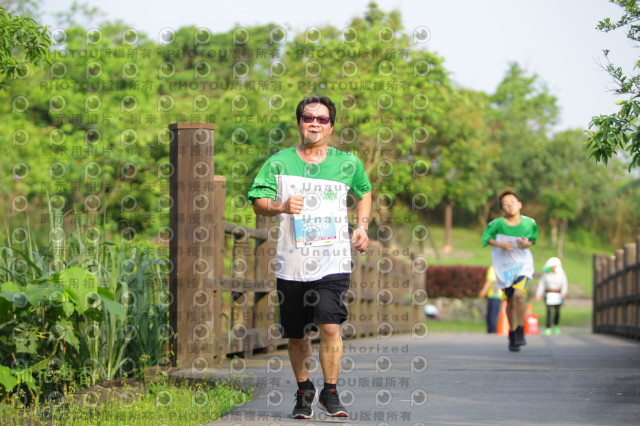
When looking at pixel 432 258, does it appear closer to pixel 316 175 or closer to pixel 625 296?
pixel 625 296

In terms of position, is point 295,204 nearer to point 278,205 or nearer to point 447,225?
point 278,205

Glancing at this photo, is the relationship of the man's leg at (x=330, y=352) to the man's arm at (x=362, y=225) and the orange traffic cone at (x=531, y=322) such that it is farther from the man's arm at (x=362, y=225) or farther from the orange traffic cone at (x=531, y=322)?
the orange traffic cone at (x=531, y=322)

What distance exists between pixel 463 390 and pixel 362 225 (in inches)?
60.6

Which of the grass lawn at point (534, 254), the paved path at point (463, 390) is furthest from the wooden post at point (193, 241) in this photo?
the grass lawn at point (534, 254)

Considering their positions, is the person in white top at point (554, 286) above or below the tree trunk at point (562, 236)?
below

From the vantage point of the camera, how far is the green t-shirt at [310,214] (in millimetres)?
4660

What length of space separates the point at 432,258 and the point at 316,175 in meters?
45.8

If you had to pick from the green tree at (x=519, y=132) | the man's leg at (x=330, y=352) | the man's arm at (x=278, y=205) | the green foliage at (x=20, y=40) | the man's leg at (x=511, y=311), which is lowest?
the man's leg at (x=511, y=311)

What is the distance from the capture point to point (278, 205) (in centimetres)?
461

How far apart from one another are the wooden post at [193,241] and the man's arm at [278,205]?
159 cm

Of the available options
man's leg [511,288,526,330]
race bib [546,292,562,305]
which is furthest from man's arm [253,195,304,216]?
race bib [546,292,562,305]

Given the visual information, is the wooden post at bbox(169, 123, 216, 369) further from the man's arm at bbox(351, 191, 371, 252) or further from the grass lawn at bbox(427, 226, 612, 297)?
the grass lawn at bbox(427, 226, 612, 297)

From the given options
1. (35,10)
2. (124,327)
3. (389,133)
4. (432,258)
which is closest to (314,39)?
(389,133)

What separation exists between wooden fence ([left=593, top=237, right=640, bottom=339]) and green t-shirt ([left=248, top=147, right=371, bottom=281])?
27.2 feet
